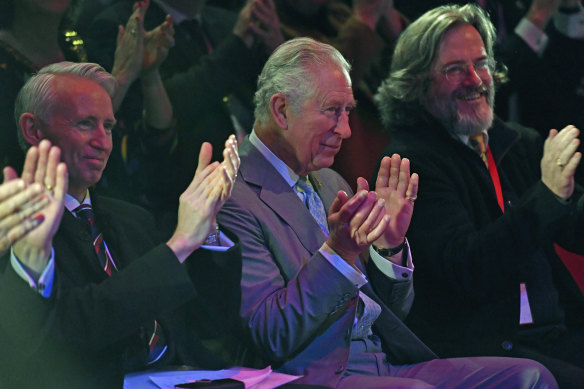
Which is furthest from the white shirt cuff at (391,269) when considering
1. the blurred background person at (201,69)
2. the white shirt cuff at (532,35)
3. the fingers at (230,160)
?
the white shirt cuff at (532,35)

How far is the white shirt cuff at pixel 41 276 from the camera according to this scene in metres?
1.90

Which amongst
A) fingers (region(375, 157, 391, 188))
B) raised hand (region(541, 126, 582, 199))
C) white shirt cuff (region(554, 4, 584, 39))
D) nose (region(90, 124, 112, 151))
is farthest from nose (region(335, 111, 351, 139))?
white shirt cuff (region(554, 4, 584, 39))

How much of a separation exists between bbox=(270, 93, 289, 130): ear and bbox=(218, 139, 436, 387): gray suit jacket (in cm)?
12

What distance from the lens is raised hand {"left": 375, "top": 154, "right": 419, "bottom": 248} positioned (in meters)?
2.55

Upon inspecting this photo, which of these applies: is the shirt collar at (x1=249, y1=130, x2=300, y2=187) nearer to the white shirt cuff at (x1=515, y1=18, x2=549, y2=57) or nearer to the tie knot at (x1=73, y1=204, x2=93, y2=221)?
the tie knot at (x1=73, y1=204, x2=93, y2=221)

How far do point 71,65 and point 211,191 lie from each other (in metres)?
0.55

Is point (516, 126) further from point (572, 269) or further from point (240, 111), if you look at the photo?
point (240, 111)

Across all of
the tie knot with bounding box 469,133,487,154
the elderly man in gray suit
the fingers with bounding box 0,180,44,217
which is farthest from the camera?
the tie knot with bounding box 469,133,487,154

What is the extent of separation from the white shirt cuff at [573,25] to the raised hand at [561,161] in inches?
65.3

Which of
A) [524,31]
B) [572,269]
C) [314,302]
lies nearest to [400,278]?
[314,302]

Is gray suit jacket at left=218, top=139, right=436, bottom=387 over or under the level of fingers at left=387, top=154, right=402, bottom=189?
under

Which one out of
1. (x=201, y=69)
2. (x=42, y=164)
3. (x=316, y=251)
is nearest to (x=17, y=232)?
(x=42, y=164)

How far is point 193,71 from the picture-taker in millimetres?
3248

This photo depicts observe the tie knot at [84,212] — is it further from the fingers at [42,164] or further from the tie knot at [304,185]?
the tie knot at [304,185]
